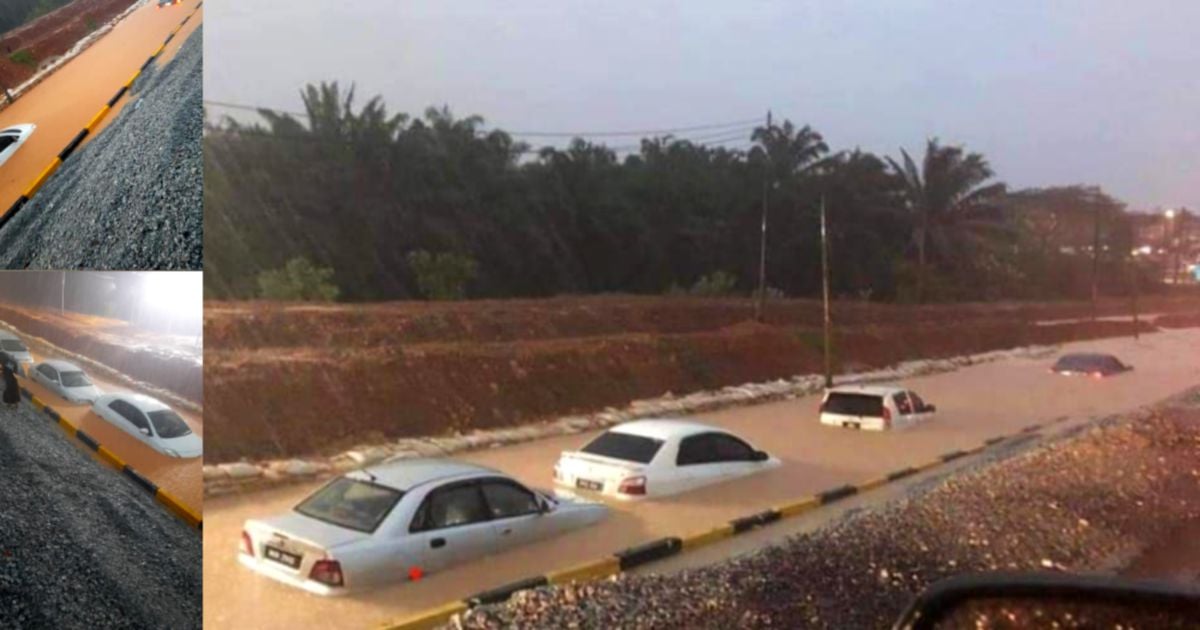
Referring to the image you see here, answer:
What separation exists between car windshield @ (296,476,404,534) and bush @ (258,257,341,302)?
0.43 meters

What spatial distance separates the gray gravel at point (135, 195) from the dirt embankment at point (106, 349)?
6.3 inches

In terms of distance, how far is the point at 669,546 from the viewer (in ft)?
9.09

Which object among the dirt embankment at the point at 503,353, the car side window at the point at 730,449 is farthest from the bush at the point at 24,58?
the car side window at the point at 730,449

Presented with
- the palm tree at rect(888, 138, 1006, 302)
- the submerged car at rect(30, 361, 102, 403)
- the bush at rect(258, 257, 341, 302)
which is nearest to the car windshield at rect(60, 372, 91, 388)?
the submerged car at rect(30, 361, 102, 403)

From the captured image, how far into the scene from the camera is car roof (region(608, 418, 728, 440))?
2822 mm

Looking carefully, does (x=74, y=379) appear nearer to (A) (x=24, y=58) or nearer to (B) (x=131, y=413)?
(B) (x=131, y=413)

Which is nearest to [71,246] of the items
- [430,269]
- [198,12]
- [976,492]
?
[198,12]

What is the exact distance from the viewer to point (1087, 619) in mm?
2072

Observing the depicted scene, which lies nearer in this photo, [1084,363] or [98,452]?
[1084,363]

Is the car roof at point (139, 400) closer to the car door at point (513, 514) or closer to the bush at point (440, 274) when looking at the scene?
the bush at point (440, 274)

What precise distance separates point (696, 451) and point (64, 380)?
202 cm

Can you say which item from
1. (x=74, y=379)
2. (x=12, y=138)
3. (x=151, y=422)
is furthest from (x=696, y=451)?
(x=12, y=138)

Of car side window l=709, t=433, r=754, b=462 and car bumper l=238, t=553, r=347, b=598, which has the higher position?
car side window l=709, t=433, r=754, b=462

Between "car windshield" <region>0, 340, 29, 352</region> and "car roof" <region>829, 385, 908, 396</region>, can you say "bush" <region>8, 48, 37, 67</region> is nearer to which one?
"car windshield" <region>0, 340, 29, 352</region>
